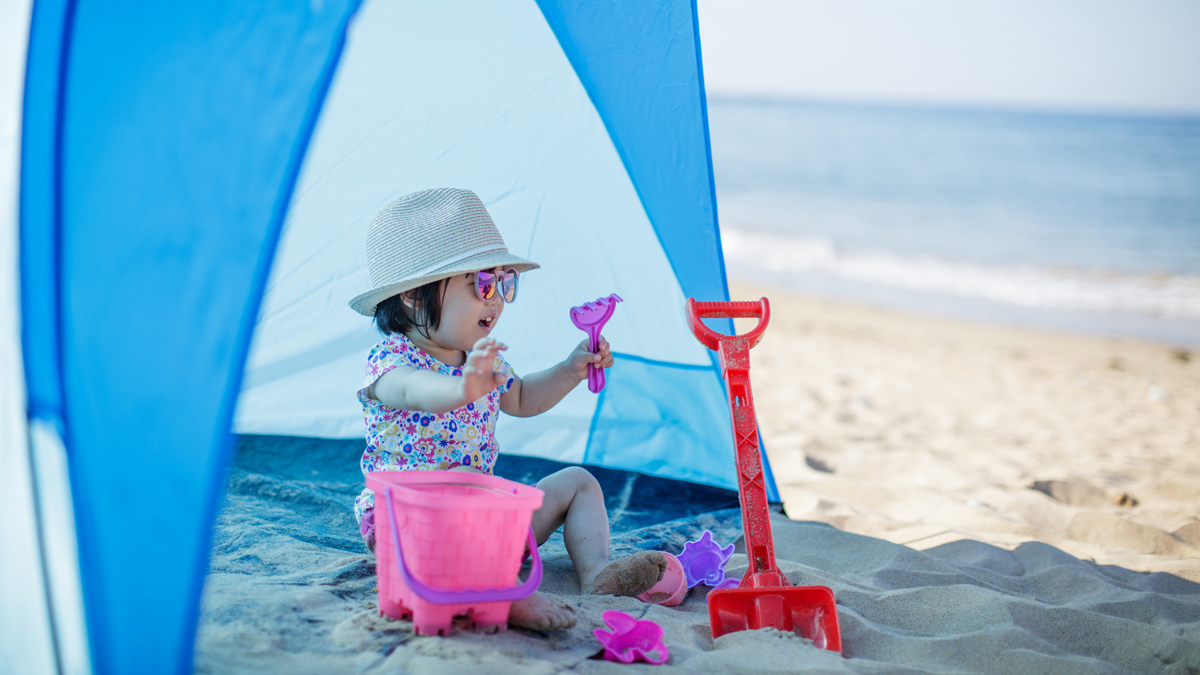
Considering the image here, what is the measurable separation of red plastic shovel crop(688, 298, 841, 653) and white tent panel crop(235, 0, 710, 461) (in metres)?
0.48

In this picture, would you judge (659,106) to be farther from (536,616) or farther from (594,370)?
(536,616)

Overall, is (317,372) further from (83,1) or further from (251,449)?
(83,1)

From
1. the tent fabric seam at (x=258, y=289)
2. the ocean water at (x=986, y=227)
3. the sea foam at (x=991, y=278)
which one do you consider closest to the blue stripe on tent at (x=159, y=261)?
the tent fabric seam at (x=258, y=289)

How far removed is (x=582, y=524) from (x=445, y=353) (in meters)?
0.44

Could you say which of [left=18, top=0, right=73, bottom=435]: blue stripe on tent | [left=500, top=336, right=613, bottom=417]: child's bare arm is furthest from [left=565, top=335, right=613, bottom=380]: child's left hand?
[left=18, top=0, right=73, bottom=435]: blue stripe on tent

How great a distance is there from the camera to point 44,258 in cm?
104

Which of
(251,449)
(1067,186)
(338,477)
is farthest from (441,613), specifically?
(1067,186)

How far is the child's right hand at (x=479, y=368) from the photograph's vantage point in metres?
1.23

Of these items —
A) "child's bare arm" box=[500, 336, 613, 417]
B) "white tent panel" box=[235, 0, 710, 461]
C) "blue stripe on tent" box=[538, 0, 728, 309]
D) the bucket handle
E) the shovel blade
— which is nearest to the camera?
the bucket handle

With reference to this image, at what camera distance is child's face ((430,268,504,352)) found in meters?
1.58

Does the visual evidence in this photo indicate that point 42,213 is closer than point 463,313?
Yes

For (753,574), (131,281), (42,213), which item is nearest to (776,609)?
(753,574)

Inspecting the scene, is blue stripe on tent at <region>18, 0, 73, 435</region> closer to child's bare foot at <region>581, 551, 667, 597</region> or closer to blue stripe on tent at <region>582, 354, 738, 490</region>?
child's bare foot at <region>581, 551, 667, 597</region>

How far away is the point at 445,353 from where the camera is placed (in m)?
1.67
